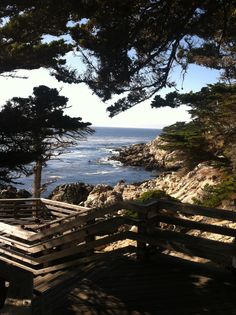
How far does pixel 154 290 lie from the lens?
5156mm

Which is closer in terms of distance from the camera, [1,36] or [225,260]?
[225,260]

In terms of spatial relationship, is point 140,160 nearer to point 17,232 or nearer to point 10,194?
point 10,194

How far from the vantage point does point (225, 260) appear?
17.6ft

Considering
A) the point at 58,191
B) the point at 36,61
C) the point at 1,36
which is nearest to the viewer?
the point at 1,36

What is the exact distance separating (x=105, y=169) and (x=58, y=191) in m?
24.5

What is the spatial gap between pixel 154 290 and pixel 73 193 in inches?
997

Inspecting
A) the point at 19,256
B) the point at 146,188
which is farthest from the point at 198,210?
the point at 146,188

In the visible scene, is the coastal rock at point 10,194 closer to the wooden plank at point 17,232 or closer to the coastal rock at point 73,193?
the coastal rock at point 73,193

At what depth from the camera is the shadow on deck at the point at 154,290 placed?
4598mm

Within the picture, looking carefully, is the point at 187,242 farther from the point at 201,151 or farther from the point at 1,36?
the point at 201,151

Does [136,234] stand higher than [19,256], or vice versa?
[136,234]

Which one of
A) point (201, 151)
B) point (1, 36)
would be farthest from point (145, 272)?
point (201, 151)

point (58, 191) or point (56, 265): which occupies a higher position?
point (56, 265)

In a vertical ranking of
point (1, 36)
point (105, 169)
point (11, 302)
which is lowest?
point (105, 169)
